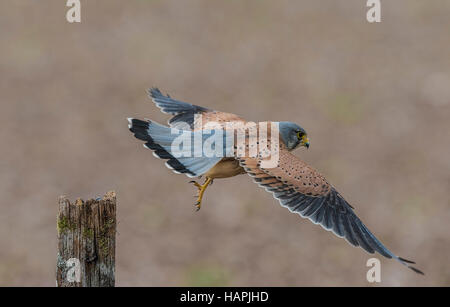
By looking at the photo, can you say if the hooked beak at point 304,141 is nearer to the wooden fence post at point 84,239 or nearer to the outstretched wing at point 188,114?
the outstretched wing at point 188,114

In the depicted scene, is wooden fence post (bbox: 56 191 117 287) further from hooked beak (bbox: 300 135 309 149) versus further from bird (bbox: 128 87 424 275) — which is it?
hooked beak (bbox: 300 135 309 149)

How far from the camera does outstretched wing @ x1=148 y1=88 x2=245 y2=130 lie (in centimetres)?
637

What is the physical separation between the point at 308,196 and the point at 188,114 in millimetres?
1689

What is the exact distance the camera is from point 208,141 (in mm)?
5363

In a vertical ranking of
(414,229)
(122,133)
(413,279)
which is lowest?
(413,279)

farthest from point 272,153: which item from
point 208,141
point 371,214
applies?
point 371,214

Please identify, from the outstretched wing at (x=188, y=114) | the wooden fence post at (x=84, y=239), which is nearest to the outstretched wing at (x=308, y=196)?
the outstretched wing at (x=188, y=114)

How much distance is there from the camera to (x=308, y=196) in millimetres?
5680

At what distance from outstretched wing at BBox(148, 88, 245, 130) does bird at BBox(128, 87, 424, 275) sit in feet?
1.20

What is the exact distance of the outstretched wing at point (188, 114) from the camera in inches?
251

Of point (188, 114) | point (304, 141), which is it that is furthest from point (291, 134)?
point (188, 114)

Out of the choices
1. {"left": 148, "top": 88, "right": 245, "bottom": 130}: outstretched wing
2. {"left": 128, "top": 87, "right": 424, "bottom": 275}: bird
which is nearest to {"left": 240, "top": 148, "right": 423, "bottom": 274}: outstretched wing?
{"left": 128, "top": 87, "right": 424, "bottom": 275}: bird

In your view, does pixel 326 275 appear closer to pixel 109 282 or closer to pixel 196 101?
pixel 196 101

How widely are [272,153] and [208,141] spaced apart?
0.55 m
